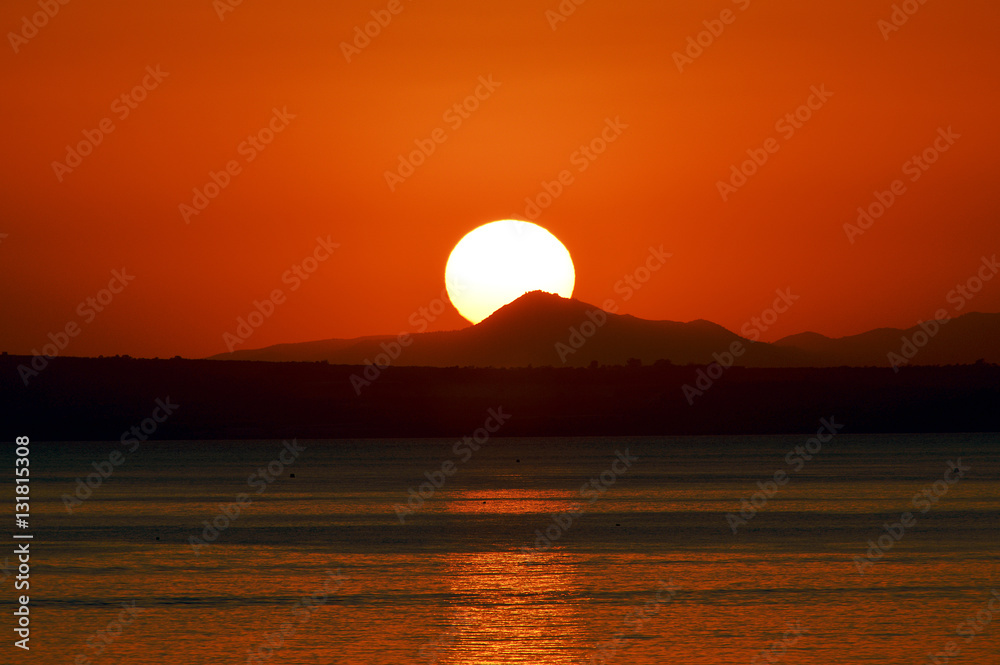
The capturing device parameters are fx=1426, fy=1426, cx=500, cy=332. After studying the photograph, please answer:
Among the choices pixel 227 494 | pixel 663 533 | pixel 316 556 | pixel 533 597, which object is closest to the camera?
pixel 533 597

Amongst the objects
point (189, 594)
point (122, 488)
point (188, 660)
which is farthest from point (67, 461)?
point (188, 660)

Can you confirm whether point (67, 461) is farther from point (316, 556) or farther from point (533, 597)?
→ point (533, 597)

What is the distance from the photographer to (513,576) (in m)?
35.6

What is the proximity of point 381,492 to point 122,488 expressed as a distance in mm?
15203

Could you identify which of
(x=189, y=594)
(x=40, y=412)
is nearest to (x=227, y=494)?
(x=189, y=594)

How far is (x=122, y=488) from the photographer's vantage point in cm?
7562

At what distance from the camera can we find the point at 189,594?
3319 centimetres

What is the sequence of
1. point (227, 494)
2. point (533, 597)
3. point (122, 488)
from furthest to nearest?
point (122, 488) → point (227, 494) → point (533, 597)

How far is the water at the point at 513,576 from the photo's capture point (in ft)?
87.5

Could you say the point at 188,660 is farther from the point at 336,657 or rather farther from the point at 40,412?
the point at 40,412

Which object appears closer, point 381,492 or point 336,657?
point 336,657

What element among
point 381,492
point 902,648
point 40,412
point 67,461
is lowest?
point 902,648

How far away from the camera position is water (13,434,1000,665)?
2666cm

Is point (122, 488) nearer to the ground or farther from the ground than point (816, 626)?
farther from the ground
